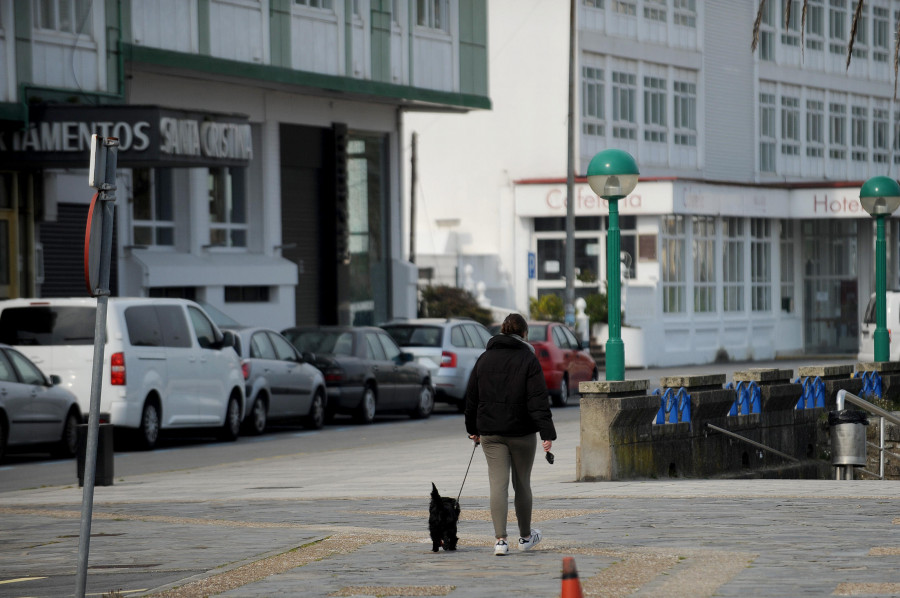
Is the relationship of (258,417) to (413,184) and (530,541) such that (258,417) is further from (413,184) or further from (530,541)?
(413,184)

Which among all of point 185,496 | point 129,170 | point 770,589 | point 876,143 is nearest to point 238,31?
point 129,170

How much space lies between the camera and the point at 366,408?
2553 cm

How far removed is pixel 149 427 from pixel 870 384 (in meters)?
10.4

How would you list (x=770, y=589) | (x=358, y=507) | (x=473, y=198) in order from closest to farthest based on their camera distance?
(x=770, y=589) → (x=358, y=507) → (x=473, y=198)

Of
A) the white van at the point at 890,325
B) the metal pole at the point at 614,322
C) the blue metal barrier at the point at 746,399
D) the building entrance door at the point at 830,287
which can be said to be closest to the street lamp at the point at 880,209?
the blue metal barrier at the point at 746,399

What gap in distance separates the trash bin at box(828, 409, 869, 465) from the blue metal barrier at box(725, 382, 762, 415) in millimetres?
953

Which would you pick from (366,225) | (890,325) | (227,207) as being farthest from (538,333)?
(890,325)

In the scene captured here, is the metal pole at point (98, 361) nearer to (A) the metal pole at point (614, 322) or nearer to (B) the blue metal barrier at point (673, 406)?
(A) the metal pole at point (614, 322)

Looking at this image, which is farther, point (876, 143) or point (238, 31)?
point (876, 143)

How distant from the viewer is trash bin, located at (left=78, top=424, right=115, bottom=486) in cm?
1578

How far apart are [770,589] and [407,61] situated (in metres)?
26.6

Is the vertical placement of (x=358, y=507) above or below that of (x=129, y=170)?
below

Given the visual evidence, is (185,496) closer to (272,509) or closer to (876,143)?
(272,509)

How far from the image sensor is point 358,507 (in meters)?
13.5
